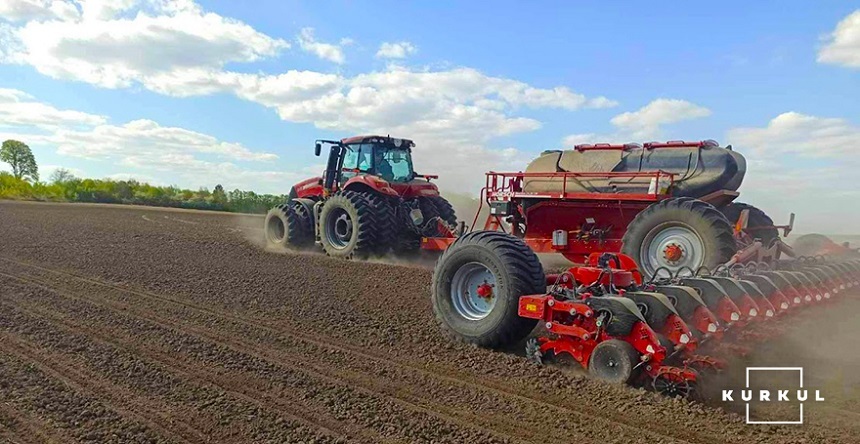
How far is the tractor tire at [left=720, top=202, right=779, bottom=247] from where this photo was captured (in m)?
8.41

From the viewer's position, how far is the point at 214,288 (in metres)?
7.11

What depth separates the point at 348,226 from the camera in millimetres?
10719

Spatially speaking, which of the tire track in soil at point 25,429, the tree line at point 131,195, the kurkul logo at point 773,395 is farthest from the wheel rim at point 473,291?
the tree line at point 131,195

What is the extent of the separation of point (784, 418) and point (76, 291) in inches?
273

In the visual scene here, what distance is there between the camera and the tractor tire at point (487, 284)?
177 inches

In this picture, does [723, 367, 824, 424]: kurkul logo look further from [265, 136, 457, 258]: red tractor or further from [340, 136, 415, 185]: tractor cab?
[340, 136, 415, 185]: tractor cab

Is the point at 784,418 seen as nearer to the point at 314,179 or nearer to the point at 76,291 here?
the point at 76,291

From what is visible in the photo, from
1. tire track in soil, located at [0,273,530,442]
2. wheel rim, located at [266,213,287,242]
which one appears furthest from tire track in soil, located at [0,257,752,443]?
wheel rim, located at [266,213,287,242]

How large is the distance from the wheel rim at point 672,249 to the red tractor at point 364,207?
3.93m

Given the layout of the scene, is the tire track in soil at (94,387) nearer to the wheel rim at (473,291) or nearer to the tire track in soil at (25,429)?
the tire track in soil at (25,429)

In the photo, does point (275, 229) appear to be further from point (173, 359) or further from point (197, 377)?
point (197, 377)

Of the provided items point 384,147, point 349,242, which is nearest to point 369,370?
point 349,242

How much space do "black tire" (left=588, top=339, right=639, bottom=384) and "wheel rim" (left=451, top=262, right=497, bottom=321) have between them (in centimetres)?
116

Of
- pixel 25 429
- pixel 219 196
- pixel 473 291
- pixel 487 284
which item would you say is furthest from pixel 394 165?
pixel 219 196
